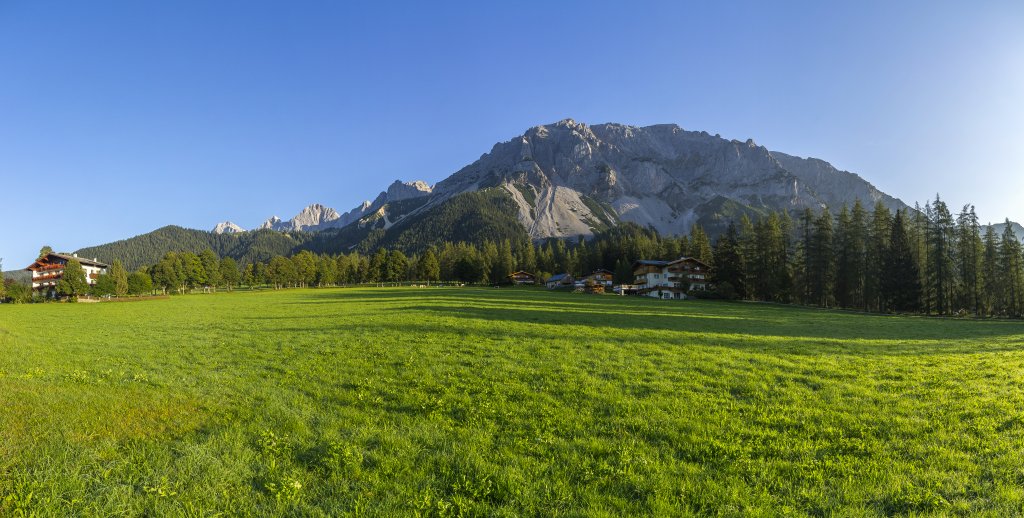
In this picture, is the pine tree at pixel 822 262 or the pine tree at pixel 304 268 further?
the pine tree at pixel 304 268

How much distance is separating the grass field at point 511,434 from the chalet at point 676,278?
80146mm

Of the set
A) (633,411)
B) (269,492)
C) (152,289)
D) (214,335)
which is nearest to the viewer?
(269,492)

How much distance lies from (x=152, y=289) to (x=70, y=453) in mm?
147209

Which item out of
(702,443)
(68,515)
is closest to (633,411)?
(702,443)

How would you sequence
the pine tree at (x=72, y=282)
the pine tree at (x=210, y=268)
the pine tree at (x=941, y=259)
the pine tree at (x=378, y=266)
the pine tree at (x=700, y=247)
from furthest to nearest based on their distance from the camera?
the pine tree at (x=378, y=266) → the pine tree at (x=210, y=268) → the pine tree at (x=700, y=247) → the pine tree at (x=72, y=282) → the pine tree at (x=941, y=259)

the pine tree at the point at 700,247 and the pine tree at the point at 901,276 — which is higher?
the pine tree at the point at 700,247

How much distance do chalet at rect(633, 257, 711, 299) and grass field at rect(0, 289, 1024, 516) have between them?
263 feet

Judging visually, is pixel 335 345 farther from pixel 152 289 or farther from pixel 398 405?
pixel 152 289

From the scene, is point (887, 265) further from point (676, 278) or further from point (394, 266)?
point (394, 266)

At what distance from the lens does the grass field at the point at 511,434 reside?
21.0ft

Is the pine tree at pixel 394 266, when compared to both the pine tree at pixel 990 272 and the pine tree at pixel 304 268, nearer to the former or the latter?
the pine tree at pixel 304 268

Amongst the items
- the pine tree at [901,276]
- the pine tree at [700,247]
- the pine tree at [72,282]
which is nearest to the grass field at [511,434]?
the pine tree at [901,276]

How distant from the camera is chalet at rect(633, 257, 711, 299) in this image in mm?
96656

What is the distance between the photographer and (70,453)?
7.55 metres
